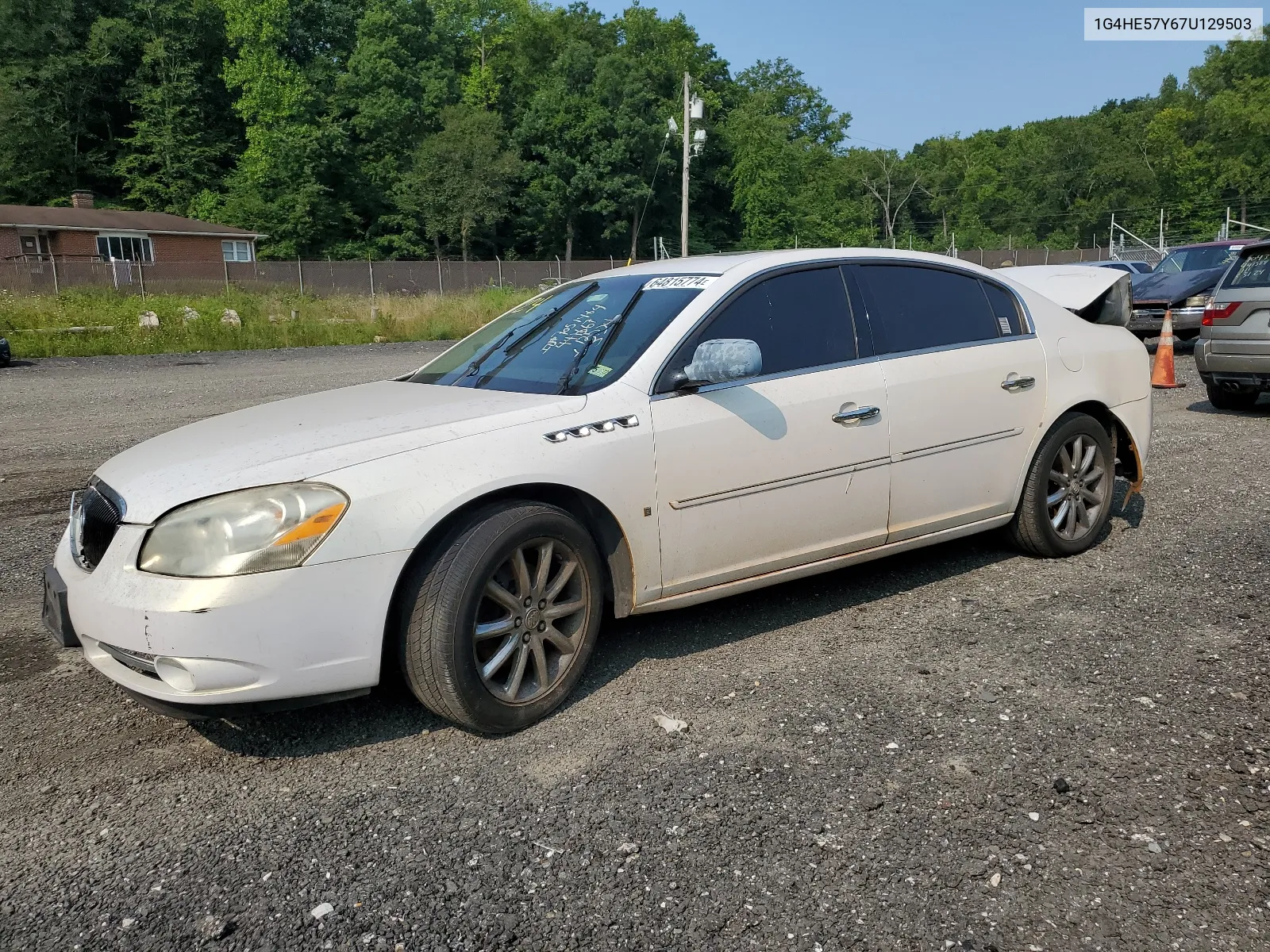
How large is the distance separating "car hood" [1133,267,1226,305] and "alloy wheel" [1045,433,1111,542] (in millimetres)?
12202

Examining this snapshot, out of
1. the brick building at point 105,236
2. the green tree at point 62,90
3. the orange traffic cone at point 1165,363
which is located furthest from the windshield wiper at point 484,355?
the green tree at point 62,90

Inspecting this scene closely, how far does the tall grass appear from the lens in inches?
851

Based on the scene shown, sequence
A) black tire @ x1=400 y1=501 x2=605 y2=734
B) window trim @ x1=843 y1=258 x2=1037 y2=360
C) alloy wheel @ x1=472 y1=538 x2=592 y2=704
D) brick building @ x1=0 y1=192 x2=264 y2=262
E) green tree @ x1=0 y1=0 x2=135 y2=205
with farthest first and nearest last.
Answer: green tree @ x1=0 y1=0 x2=135 y2=205 < brick building @ x1=0 y1=192 x2=264 y2=262 < window trim @ x1=843 y1=258 x2=1037 y2=360 < alloy wheel @ x1=472 y1=538 x2=592 y2=704 < black tire @ x1=400 y1=501 x2=605 y2=734

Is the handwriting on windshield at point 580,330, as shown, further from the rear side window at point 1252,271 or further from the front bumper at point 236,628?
the rear side window at point 1252,271

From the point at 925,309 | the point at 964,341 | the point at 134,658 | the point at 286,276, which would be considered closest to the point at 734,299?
the point at 925,309

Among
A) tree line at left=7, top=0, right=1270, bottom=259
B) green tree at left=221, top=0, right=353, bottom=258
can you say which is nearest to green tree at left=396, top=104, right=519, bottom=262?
tree line at left=7, top=0, right=1270, bottom=259

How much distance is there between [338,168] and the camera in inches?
2378

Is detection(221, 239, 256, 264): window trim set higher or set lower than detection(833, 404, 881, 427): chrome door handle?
lower

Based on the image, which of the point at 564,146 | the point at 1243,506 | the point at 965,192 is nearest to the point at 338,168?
the point at 564,146

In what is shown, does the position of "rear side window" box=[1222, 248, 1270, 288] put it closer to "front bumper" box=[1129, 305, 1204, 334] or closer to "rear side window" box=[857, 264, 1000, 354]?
"front bumper" box=[1129, 305, 1204, 334]

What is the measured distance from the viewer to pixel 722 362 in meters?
3.87

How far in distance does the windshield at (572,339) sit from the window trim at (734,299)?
111 millimetres

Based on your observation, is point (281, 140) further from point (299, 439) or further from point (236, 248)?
point (299, 439)

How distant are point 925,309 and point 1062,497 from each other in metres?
1.32
